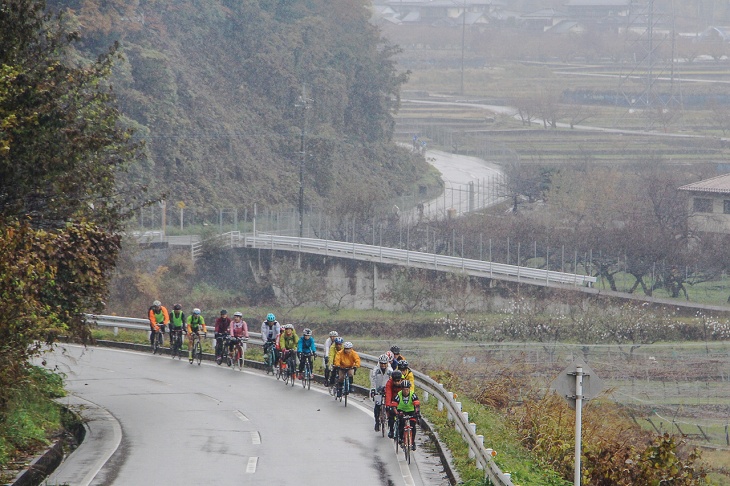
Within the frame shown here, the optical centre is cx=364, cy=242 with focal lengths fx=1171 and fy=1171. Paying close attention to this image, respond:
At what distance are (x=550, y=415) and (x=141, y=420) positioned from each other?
24.9 ft

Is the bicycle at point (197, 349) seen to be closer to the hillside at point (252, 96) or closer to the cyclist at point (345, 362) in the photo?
the cyclist at point (345, 362)

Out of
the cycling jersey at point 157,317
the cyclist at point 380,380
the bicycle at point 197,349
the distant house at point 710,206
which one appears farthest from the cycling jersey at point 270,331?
the distant house at point 710,206

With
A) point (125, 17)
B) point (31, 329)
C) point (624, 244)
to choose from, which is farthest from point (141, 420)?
point (125, 17)

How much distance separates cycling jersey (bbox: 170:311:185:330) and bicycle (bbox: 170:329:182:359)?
0.13 meters

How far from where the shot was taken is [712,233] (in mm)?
63938

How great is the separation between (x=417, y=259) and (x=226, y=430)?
37.5 m

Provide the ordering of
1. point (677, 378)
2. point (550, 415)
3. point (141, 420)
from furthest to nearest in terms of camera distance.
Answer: point (677, 378) < point (141, 420) < point (550, 415)

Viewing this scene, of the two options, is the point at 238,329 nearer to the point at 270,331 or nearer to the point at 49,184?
the point at 270,331

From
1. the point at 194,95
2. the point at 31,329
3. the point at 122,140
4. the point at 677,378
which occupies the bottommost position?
the point at 677,378

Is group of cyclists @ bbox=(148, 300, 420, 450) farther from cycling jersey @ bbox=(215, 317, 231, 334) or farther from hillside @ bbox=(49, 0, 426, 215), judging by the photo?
hillside @ bbox=(49, 0, 426, 215)

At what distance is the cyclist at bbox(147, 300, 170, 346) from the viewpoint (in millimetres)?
31531

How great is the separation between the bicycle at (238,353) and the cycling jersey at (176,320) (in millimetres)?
2159

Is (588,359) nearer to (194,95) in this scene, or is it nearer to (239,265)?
(239,265)

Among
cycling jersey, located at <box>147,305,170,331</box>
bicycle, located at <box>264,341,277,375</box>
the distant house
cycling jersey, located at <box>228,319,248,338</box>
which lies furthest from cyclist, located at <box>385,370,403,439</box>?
the distant house
